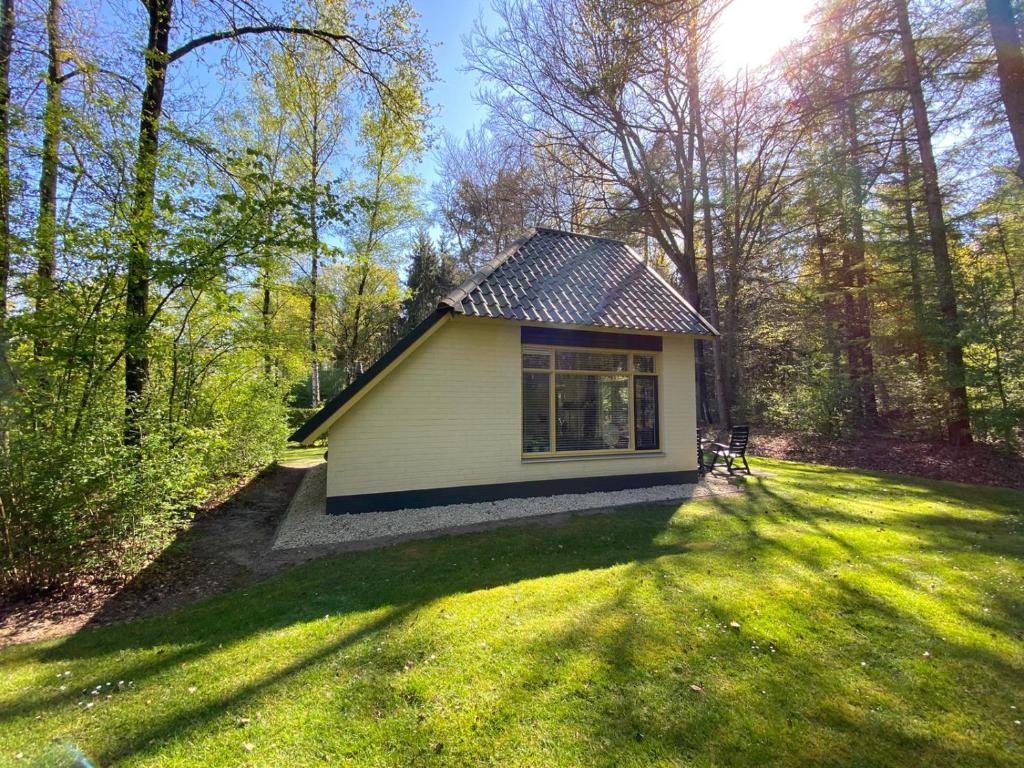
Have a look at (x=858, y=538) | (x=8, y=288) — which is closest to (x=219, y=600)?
(x=8, y=288)

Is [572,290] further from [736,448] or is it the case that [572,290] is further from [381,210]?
[381,210]

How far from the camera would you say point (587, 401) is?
7.85 metres

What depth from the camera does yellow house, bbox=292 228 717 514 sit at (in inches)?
256

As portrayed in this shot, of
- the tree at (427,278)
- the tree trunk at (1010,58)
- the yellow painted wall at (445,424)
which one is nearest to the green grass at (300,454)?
the yellow painted wall at (445,424)

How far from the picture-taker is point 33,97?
17.4ft

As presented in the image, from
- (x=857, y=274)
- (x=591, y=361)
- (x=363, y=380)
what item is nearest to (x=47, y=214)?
(x=363, y=380)

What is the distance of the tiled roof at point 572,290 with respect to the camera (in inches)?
273

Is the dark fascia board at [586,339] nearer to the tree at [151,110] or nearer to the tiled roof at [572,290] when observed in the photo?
the tiled roof at [572,290]

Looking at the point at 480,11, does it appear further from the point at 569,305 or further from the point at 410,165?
the point at 569,305

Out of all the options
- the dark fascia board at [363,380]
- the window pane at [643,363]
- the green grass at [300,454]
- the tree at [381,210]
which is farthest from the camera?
the tree at [381,210]

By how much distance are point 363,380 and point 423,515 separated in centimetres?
231

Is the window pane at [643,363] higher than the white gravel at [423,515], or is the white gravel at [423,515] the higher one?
the window pane at [643,363]

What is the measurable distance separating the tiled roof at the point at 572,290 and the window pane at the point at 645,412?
121cm

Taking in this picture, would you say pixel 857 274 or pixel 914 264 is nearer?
pixel 914 264
